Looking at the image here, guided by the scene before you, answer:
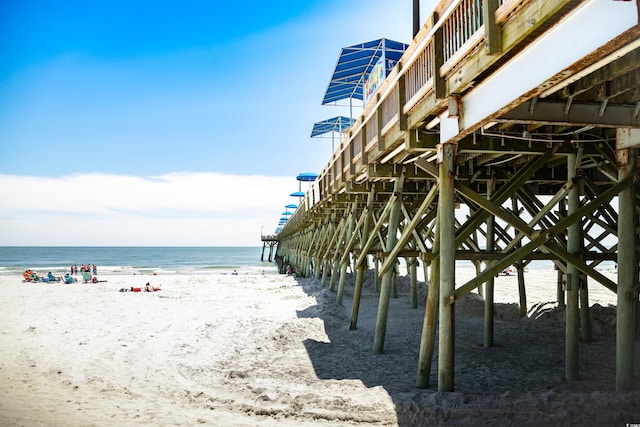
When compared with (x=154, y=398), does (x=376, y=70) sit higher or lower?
higher

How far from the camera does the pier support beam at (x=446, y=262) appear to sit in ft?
20.8

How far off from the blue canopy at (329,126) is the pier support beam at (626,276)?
60.9ft


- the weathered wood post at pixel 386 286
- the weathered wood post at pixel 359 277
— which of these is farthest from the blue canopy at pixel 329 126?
Result: the weathered wood post at pixel 386 286

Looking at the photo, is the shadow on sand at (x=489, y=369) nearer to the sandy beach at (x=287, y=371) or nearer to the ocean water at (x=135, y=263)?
the sandy beach at (x=287, y=371)

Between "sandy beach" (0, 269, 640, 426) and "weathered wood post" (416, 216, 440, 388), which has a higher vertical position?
"weathered wood post" (416, 216, 440, 388)

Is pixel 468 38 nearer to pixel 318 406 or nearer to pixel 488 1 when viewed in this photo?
pixel 488 1

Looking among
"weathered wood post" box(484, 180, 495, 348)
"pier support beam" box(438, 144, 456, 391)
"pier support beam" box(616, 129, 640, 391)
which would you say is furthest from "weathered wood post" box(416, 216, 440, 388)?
"weathered wood post" box(484, 180, 495, 348)

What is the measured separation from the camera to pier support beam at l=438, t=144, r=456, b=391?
633cm

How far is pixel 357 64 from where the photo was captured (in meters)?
18.5

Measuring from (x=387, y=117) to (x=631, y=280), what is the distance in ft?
13.6

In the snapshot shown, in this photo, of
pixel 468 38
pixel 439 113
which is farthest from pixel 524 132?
pixel 468 38

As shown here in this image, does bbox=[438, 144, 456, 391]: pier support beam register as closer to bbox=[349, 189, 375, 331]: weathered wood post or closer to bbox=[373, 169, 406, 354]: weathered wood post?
bbox=[373, 169, 406, 354]: weathered wood post

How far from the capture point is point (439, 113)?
6.41 m

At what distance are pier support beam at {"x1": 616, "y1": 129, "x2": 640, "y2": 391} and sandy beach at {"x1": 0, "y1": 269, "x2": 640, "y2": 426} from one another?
1.34 ft
